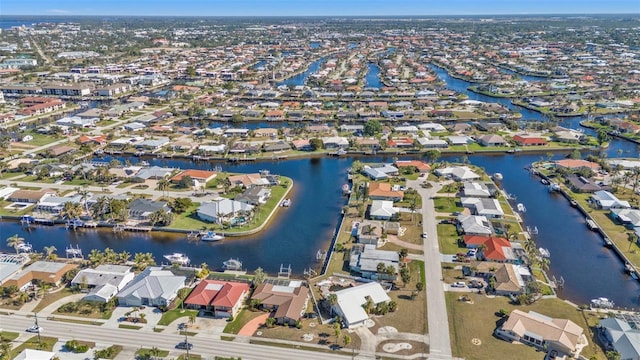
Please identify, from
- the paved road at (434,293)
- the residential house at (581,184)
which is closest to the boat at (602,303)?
the paved road at (434,293)

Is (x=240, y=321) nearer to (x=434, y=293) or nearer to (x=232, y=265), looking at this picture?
(x=232, y=265)

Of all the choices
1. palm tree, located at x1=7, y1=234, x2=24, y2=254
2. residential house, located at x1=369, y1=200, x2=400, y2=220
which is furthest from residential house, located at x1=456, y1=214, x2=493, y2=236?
palm tree, located at x1=7, y1=234, x2=24, y2=254

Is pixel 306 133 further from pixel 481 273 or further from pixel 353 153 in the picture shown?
pixel 481 273

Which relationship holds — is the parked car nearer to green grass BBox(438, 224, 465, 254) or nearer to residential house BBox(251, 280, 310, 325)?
residential house BBox(251, 280, 310, 325)

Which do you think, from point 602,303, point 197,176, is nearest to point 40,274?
point 197,176

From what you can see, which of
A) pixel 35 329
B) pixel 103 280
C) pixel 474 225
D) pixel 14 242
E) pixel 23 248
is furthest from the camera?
pixel 474 225
